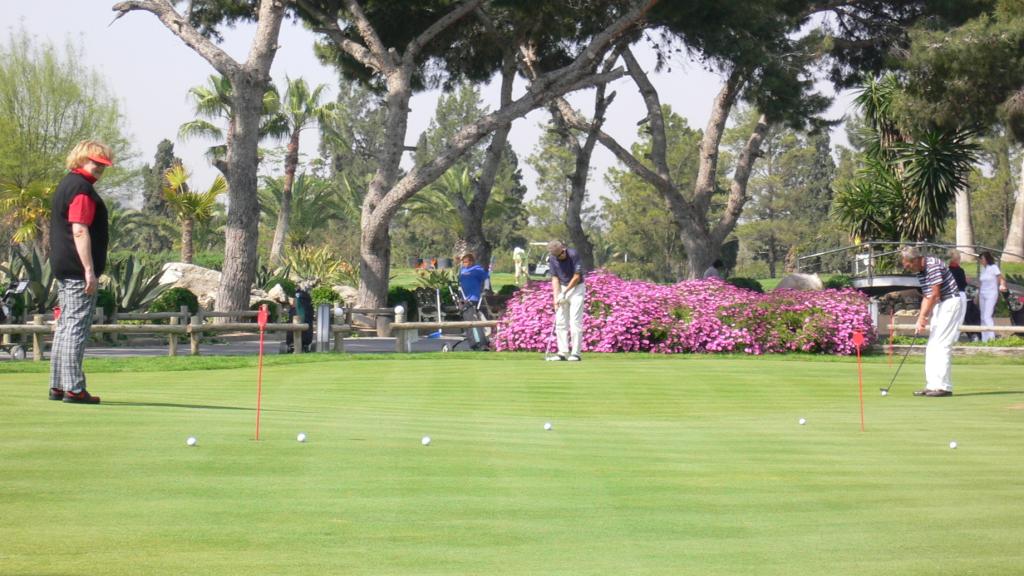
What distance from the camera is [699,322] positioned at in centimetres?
2470

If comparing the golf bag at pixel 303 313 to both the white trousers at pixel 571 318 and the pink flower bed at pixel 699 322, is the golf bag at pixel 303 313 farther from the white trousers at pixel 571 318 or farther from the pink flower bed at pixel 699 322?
the white trousers at pixel 571 318

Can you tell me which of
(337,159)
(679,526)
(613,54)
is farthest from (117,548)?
A: (337,159)

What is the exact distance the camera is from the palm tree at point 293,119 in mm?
68062

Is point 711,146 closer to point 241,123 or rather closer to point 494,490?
point 241,123

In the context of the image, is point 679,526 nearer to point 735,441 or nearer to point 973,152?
point 735,441

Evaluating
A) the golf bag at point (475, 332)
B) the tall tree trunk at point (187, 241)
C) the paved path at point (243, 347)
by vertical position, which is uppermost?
the tall tree trunk at point (187, 241)

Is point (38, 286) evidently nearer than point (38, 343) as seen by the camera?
No

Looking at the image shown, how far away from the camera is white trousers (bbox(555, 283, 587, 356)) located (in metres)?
20.2

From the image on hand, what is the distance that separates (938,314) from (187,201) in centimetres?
4124

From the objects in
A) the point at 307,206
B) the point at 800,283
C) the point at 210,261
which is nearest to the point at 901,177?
the point at 800,283

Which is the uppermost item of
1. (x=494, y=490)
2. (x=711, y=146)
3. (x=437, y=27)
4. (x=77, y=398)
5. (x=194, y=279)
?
(x=437, y=27)

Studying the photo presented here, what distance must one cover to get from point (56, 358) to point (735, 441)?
546 centimetres

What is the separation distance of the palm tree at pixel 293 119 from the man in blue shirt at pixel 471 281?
42246 millimetres

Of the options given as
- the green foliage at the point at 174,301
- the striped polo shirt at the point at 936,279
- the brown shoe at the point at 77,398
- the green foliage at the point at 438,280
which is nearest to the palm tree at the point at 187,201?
the green foliage at the point at 438,280
